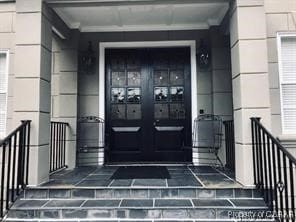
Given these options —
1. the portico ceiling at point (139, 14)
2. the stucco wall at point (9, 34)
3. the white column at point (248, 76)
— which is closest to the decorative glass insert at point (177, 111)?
the portico ceiling at point (139, 14)

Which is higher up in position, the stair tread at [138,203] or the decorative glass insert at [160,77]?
the decorative glass insert at [160,77]

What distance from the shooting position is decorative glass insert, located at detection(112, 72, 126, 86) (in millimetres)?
4887

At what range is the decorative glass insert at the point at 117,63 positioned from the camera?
193 inches

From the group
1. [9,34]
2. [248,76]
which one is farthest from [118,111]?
[248,76]

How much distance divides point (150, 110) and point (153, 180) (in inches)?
67.2

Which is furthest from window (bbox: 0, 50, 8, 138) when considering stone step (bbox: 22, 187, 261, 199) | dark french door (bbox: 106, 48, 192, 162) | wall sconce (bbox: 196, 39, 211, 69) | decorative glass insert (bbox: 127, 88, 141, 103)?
wall sconce (bbox: 196, 39, 211, 69)

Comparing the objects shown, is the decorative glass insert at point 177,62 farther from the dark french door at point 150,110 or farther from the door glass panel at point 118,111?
the door glass panel at point 118,111

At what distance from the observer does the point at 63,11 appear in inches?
161

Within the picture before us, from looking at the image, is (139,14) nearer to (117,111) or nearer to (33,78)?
(117,111)

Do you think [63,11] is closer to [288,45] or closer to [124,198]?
[124,198]

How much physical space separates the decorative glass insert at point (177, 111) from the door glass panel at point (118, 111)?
34.8 inches

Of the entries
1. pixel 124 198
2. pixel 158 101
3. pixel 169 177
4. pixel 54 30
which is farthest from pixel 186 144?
pixel 54 30

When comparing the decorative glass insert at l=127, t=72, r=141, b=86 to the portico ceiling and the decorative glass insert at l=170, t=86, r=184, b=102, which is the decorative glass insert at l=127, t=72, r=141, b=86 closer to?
the decorative glass insert at l=170, t=86, r=184, b=102

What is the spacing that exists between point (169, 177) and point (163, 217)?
0.93 m
